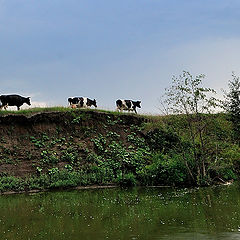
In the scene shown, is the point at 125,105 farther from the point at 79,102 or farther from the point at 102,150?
the point at 102,150

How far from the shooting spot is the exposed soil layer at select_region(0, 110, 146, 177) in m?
23.7

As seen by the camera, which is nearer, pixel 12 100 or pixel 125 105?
pixel 12 100

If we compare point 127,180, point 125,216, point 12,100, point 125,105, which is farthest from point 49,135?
point 125,216

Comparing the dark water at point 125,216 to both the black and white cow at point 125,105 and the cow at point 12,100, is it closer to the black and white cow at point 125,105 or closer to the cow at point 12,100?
the cow at point 12,100

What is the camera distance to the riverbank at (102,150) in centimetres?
2108

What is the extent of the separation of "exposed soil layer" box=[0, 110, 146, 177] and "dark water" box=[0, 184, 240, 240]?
18.7 feet

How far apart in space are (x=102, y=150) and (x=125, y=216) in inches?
551

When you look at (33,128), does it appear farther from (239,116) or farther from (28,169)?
(239,116)

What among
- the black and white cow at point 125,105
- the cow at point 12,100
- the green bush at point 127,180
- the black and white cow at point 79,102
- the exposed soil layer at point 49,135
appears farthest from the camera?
the black and white cow at point 125,105

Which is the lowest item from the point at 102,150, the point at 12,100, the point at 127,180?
the point at 127,180

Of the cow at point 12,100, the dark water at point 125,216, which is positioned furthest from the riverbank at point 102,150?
the dark water at point 125,216

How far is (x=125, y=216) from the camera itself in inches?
482

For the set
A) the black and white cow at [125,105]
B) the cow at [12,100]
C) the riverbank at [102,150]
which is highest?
the cow at [12,100]

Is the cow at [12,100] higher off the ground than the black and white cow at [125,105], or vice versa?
the cow at [12,100]
